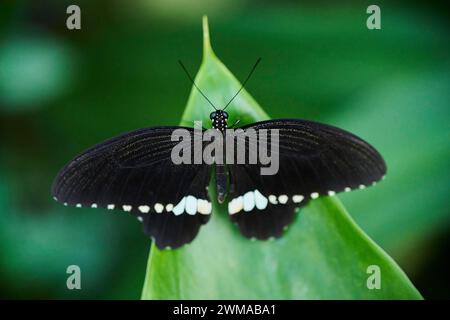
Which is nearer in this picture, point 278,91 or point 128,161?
point 128,161

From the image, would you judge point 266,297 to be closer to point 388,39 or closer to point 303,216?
point 303,216

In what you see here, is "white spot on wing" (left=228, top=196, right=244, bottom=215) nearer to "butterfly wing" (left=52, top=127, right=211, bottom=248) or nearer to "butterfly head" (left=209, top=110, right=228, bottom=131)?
"butterfly wing" (left=52, top=127, right=211, bottom=248)

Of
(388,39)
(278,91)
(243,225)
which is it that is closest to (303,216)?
(243,225)

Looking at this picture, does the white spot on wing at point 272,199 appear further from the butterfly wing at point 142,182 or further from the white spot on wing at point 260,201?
the butterfly wing at point 142,182

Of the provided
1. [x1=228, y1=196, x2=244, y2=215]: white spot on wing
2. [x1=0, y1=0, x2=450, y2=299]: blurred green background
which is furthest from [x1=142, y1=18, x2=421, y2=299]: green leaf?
[x1=0, y1=0, x2=450, y2=299]: blurred green background

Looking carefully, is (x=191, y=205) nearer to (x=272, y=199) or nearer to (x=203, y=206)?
(x=203, y=206)

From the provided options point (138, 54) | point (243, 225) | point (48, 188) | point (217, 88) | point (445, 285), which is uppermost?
point (138, 54)
